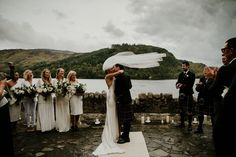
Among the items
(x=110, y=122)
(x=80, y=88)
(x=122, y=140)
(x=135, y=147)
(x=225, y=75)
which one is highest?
(x=225, y=75)

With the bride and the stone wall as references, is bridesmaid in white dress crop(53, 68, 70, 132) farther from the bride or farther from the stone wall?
the stone wall

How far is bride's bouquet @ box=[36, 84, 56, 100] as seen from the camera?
7.46 m

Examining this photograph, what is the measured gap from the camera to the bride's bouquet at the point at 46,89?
24.5 feet

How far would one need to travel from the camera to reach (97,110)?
34.0 ft

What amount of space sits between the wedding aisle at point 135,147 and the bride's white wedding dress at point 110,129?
9.3 inches

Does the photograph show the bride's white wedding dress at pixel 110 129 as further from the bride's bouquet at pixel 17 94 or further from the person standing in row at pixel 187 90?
the bride's bouquet at pixel 17 94

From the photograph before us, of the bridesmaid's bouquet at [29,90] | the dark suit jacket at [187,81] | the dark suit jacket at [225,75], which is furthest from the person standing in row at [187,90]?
the bridesmaid's bouquet at [29,90]

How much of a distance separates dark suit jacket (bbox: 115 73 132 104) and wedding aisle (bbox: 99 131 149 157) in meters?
1.13

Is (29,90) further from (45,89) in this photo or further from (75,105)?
(75,105)

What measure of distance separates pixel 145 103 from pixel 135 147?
167 inches

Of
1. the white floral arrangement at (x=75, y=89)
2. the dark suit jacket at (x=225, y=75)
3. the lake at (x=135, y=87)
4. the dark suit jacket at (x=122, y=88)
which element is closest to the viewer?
the dark suit jacket at (x=225, y=75)

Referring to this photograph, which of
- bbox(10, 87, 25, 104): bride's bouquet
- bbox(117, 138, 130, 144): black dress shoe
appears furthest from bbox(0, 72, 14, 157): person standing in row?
bbox(10, 87, 25, 104): bride's bouquet

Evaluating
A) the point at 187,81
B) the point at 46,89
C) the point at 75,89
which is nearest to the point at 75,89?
the point at 75,89

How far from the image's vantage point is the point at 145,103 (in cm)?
1023
